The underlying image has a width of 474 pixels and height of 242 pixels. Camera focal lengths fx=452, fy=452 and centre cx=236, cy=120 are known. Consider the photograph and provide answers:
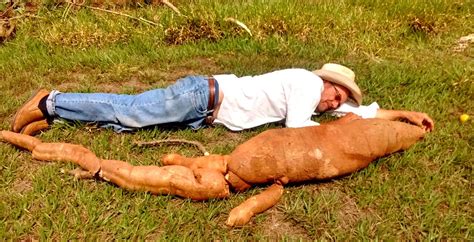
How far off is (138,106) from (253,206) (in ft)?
4.16

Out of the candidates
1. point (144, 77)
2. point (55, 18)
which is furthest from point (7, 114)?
point (55, 18)

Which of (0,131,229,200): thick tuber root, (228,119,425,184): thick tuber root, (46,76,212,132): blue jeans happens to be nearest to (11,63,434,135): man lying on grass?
(46,76,212,132): blue jeans

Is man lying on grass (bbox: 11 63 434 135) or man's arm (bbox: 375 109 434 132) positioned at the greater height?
man lying on grass (bbox: 11 63 434 135)

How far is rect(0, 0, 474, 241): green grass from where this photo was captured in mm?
2695

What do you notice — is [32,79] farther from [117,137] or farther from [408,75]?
[408,75]

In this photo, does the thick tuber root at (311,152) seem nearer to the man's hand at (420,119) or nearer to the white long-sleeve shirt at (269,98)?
the white long-sleeve shirt at (269,98)

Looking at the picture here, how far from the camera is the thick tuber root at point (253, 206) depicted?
2647 millimetres

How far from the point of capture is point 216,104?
11.5 feet

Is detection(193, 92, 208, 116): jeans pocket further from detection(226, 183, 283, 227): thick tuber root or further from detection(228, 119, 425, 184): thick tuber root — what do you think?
detection(226, 183, 283, 227): thick tuber root

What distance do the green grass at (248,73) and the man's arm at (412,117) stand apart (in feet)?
0.40

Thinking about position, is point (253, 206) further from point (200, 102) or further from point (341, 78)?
point (341, 78)

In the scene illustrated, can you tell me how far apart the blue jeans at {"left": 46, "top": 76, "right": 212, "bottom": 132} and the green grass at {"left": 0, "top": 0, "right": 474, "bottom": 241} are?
0.39ft

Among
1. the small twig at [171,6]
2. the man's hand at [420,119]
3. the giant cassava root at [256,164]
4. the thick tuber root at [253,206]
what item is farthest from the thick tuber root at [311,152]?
the small twig at [171,6]

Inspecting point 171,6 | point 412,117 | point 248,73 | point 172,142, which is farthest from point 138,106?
point 171,6
